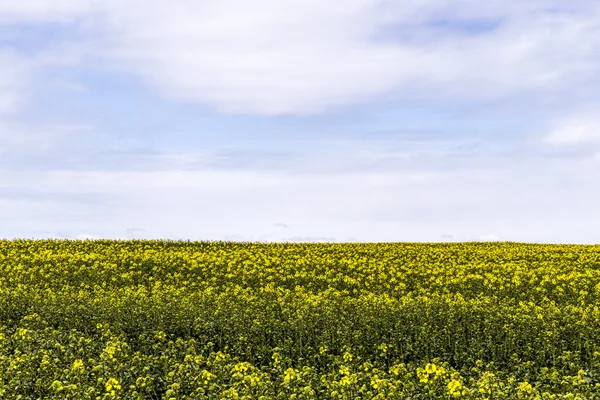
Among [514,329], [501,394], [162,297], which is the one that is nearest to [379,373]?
[501,394]

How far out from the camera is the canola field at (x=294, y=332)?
9188mm

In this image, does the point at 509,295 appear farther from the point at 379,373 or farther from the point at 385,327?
the point at 379,373

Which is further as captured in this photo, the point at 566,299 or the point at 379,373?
the point at 566,299

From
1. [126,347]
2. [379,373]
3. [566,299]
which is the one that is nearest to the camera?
[379,373]

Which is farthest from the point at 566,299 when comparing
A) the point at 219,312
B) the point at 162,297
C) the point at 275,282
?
the point at 162,297

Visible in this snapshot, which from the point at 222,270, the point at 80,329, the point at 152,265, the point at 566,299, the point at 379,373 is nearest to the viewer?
the point at 379,373

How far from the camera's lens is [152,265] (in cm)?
2367

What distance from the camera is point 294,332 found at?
1369cm

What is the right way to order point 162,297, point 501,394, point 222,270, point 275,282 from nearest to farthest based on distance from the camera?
1. point 501,394
2. point 162,297
3. point 275,282
4. point 222,270

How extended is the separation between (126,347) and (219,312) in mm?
3043

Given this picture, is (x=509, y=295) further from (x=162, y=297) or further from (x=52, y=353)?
(x=52, y=353)

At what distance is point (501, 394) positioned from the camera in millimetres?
8305

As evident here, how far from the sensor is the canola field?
9.19 metres

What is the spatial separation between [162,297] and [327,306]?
14.5 feet
